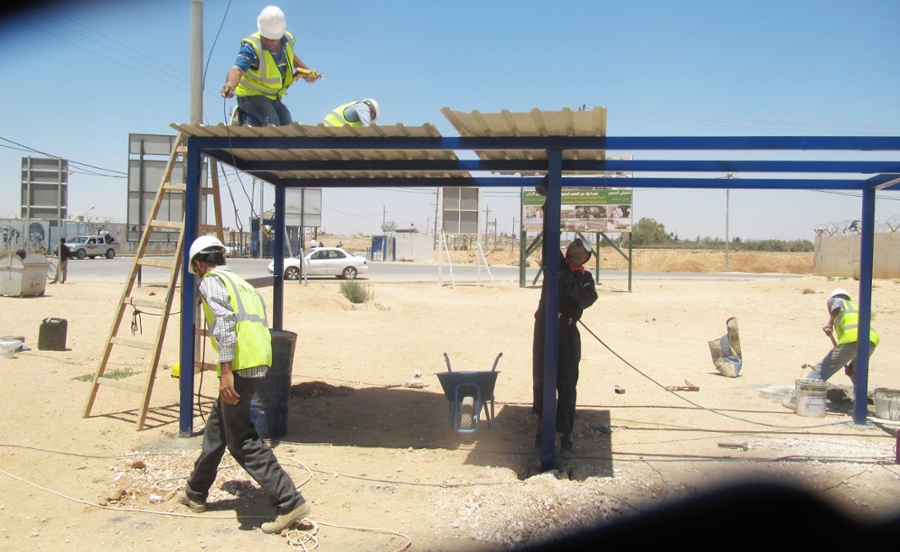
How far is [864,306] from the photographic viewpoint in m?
6.75

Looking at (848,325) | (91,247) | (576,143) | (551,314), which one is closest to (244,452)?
(551,314)

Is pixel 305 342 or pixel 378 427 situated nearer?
pixel 378 427

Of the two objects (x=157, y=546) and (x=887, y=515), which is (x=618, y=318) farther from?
(x=157, y=546)

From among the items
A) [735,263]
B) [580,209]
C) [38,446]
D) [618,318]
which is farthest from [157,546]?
[735,263]

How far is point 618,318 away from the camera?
15.5 m

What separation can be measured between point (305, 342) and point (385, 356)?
→ 171 centimetres

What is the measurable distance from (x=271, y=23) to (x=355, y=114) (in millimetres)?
1151

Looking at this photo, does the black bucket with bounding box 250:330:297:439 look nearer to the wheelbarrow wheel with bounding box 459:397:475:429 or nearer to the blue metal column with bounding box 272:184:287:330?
the blue metal column with bounding box 272:184:287:330

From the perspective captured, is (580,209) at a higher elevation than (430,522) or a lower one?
higher

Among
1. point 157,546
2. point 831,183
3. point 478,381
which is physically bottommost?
point 157,546

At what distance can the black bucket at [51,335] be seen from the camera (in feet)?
31.7

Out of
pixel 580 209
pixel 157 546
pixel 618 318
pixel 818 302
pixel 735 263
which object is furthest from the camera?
pixel 735 263

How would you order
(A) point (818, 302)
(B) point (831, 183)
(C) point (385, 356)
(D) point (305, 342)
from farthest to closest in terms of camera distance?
1. (A) point (818, 302)
2. (D) point (305, 342)
3. (C) point (385, 356)
4. (B) point (831, 183)

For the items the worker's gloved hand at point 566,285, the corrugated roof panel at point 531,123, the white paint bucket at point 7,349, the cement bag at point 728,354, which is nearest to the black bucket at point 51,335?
the white paint bucket at point 7,349
